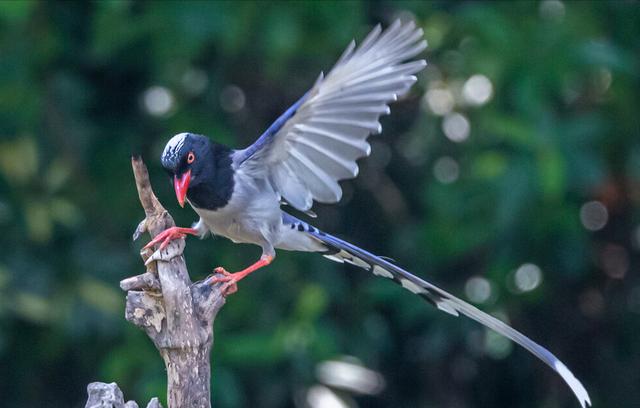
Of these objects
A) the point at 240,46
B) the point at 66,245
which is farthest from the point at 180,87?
the point at 66,245

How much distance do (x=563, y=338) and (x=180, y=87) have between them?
103 inches

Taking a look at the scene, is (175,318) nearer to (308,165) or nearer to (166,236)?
(166,236)

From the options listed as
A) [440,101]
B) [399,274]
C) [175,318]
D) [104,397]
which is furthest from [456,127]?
[104,397]

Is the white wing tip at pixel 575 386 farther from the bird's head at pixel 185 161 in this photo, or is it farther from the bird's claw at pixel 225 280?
the bird's head at pixel 185 161

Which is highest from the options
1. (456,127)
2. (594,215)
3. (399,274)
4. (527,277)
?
(456,127)

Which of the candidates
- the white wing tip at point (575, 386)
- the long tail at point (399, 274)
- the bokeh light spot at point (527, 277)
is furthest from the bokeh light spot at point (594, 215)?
the white wing tip at point (575, 386)

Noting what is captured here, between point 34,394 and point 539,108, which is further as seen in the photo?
point 34,394

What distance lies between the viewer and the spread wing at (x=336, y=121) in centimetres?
376

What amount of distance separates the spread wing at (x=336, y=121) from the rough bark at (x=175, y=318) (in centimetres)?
58

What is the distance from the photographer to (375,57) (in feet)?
12.4

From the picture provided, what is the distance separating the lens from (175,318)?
3.51 metres

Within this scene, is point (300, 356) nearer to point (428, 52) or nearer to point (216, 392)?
point (216, 392)

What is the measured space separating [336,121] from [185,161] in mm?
532

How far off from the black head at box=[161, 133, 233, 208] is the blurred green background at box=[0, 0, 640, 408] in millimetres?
1744
